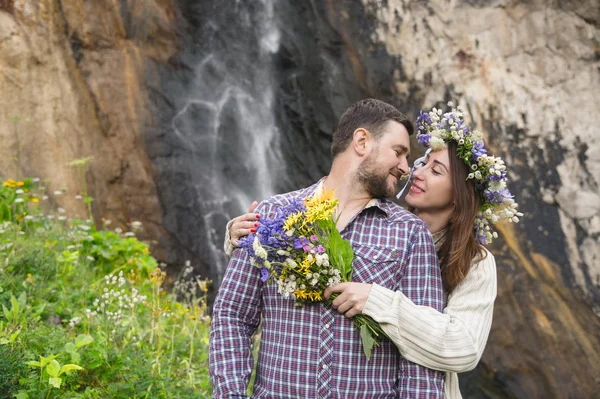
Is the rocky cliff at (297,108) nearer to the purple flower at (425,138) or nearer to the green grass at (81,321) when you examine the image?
the green grass at (81,321)

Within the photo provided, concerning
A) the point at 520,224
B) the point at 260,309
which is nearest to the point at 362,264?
the point at 260,309

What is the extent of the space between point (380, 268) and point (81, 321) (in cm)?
277

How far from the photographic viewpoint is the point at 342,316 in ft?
7.59

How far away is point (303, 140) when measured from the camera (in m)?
7.93

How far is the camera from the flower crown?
273cm

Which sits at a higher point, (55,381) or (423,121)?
(423,121)

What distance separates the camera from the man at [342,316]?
2262mm

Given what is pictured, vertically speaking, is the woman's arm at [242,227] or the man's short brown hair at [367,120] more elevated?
the man's short brown hair at [367,120]

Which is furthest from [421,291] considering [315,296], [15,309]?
[15,309]

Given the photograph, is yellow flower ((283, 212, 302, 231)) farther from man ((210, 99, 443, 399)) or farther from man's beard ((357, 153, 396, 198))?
man's beard ((357, 153, 396, 198))

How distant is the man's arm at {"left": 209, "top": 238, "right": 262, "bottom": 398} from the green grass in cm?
114

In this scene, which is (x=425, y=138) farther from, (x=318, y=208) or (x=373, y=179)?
(x=318, y=208)

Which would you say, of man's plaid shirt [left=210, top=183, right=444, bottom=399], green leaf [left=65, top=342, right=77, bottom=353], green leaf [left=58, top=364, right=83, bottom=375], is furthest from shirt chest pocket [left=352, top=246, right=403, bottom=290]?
green leaf [left=65, top=342, right=77, bottom=353]

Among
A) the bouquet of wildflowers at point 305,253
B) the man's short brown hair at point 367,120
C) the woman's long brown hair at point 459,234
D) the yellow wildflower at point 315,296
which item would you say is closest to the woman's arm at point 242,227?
the bouquet of wildflowers at point 305,253
